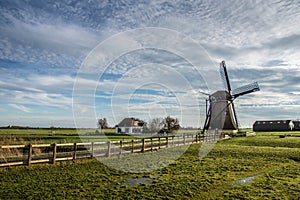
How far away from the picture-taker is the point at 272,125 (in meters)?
98.6

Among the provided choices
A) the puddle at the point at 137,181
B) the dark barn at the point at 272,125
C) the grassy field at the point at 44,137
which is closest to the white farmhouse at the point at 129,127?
the grassy field at the point at 44,137

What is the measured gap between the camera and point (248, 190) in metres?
8.65

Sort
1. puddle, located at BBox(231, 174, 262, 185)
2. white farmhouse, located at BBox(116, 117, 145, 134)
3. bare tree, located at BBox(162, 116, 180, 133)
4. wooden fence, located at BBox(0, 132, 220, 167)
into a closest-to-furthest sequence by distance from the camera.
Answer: puddle, located at BBox(231, 174, 262, 185) < wooden fence, located at BBox(0, 132, 220, 167) < white farmhouse, located at BBox(116, 117, 145, 134) < bare tree, located at BBox(162, 116, 180, 133)

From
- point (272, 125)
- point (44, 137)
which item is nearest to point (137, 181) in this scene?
point (44, 137)

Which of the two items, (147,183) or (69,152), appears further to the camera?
(69,152)

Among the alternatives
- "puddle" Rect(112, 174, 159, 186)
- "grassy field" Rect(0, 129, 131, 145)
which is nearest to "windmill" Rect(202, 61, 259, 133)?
"grassy field" Rect(0, 129, 131, 145)

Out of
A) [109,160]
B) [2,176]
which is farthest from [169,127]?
[2,176]

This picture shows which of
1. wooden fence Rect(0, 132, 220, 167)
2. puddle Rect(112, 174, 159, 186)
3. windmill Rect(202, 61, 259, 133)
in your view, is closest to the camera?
puddle Rect(112, 174, 159, 186)

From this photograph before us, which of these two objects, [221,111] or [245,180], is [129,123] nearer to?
[221,111]

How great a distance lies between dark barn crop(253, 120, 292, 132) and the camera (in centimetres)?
9594

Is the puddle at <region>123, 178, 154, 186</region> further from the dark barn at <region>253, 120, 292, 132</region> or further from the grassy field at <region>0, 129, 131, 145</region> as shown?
the dark barn at <region>253, 120, 292, 132</region>

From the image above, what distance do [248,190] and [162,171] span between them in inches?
167

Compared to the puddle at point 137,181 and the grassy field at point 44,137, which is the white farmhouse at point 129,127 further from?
the puddle at point 137,181

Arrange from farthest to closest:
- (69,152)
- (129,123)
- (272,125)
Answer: (272,125) < (129,123) < (69,152)
